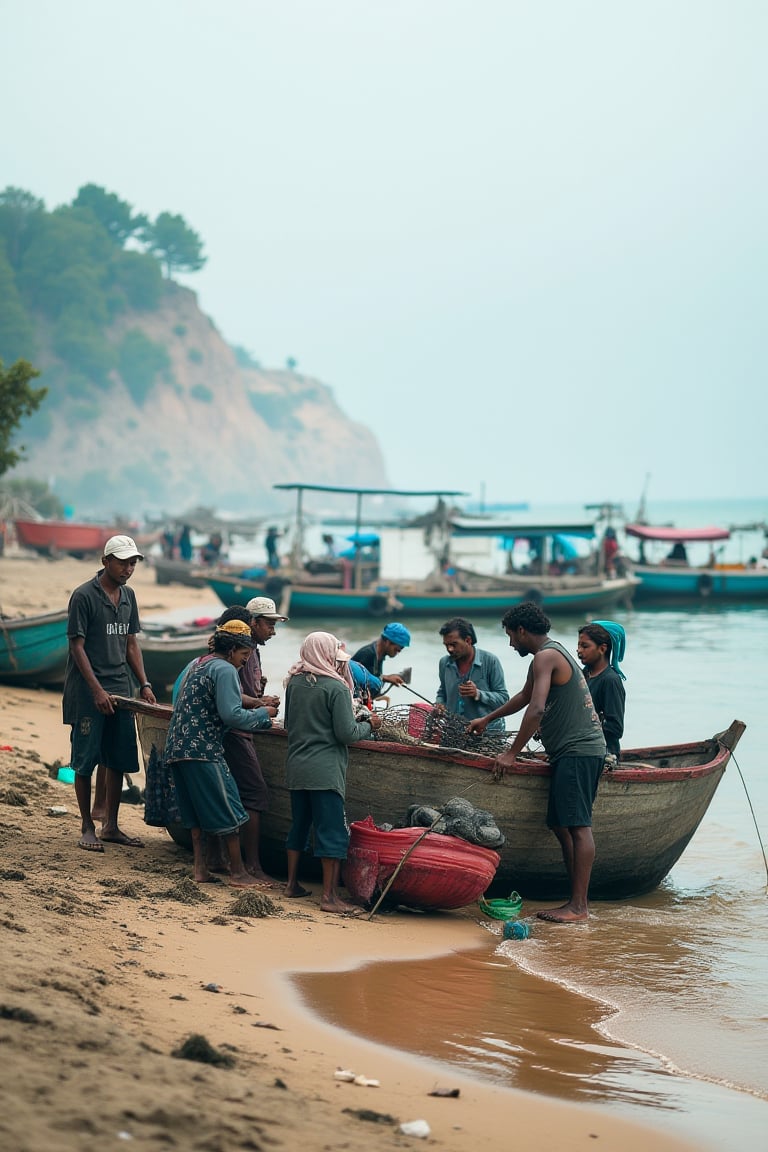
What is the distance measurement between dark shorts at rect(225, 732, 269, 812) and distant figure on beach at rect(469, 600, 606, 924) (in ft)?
4.15

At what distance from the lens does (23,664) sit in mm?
14500

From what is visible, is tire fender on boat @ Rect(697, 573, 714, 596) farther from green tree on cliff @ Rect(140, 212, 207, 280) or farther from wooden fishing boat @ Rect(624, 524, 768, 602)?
green tree on cliff @ Rect(140, 212, 207, 280)

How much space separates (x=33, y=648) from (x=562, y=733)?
29.4ft

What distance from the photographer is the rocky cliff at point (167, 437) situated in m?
103

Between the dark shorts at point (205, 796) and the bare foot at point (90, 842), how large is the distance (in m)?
0.66

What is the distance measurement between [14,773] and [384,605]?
67.7 ft

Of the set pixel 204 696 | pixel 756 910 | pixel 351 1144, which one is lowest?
pixel 756 910

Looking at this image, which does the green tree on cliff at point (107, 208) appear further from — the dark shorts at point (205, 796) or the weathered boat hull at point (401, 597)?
the dark shorts at point (205, 796)

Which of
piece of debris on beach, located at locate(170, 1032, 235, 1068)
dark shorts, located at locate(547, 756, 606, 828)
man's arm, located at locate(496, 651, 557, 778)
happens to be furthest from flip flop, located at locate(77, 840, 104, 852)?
piece of debris on beach, located at locate(170, 1032, 235, 1068)

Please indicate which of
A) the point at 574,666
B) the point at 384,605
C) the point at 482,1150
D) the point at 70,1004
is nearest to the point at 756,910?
the point at 574,666

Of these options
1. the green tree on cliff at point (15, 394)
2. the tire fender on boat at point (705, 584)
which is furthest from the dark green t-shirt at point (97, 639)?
the tire fender on boat at point (705, 584)

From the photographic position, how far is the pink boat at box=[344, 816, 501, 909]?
667 cm

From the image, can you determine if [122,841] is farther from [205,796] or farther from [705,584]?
[705,584]

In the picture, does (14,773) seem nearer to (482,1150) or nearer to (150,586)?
(482,1150)
